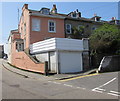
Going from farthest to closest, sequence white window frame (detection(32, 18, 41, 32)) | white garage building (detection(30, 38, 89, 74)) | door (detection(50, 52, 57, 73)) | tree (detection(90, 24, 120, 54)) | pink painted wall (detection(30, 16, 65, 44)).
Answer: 1. white window frame (detection(32, 18, 41, 32))
2. pink painted wall (detection(30, 16, 65, 44))
3. tree (detection(90, 24, 120, 54))
4. door (detection(50, 52, 57, 73))
5. white garage building (detection(30, 38, 89, 74))

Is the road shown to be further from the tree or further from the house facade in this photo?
the house facade

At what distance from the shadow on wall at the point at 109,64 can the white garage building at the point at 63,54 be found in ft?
8.03

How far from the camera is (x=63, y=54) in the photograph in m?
15.9

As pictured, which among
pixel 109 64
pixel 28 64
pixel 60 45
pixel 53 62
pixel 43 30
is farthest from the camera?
pixel 43 30

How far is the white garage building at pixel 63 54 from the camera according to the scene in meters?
15.4

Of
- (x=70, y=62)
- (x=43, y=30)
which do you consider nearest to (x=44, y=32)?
(x=43, y=30)

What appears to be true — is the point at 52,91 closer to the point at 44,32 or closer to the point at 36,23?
the point at 44,32

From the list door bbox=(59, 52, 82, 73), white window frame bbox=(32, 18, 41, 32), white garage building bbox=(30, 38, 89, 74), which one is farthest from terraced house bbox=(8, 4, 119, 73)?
door bbox=(59, 52, 82, 73)

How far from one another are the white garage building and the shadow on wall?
8.03 ft

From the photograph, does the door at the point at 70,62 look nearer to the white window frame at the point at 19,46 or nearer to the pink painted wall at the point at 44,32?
the pink painted wall at the point at 44,32

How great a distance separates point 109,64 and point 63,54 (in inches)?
227

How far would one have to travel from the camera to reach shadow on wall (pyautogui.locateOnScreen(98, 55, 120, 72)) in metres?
16.3

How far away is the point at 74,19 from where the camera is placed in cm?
2548

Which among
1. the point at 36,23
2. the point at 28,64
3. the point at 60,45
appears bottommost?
the point at 28,64
